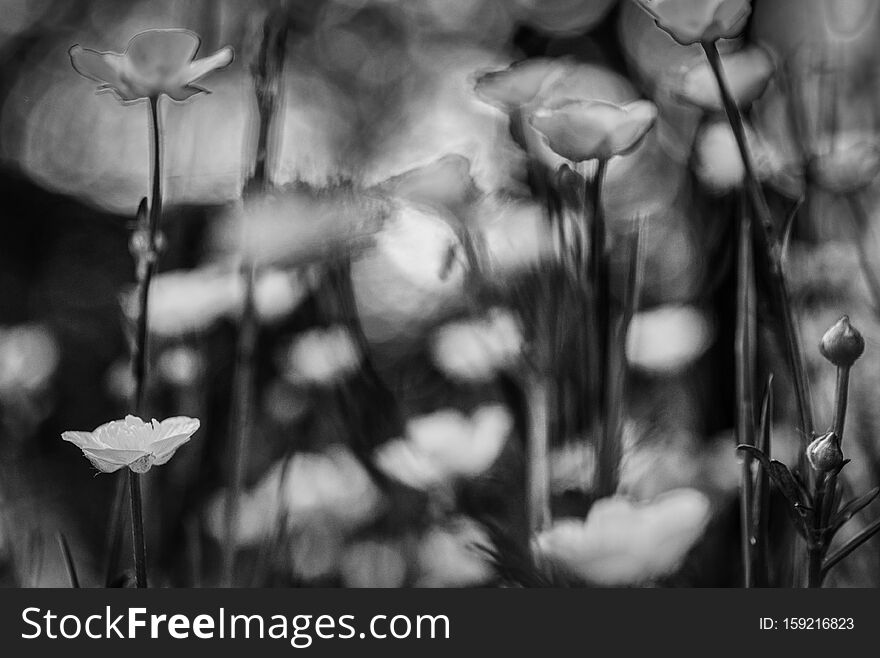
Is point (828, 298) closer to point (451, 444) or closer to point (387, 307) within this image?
point (451, 444)

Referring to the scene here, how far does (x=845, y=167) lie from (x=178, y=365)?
1.70 ft

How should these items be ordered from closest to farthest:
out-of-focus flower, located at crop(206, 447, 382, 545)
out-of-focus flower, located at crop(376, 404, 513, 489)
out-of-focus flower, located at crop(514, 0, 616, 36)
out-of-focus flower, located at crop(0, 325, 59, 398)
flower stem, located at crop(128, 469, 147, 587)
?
flower stem, located at crop(128, 469, 147, 587), out-of-focus flower, located at crop(376, 404, 513, 489), out-of-focus flower, located at crop(206, 447, 382, 545), out-of-focus flower, located at crop(0, 325, 59, 398), out-of-focus flower, located at crop(514, 0, 616, 36)

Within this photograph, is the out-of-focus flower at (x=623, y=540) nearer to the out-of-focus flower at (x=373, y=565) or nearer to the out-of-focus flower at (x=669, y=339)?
the out-of-focus flower at (x=373, y=565)

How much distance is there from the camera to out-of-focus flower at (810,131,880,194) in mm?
516

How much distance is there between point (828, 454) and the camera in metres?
0.25

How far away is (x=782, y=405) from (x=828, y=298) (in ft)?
0.44

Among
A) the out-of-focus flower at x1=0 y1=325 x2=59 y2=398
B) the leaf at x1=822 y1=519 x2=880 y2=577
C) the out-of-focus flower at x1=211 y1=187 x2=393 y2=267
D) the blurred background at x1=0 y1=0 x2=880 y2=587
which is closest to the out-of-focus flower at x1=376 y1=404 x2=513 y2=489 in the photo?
the blurred background at x1=0 y1=0 x2=880 y2=587

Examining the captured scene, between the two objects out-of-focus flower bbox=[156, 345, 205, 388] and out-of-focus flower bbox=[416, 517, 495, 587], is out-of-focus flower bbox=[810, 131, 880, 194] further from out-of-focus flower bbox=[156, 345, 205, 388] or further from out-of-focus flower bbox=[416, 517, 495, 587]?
out-of-focus flower bbox=[156, 345, 205, 388]

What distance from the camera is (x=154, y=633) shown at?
352mm

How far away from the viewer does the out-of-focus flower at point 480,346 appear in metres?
0.50

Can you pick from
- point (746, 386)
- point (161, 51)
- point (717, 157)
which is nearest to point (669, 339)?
point (717, 157)

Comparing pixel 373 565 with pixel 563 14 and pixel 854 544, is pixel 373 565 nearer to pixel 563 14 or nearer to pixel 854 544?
pixel 854 544

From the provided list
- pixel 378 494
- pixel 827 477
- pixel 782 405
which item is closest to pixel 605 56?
pixel 782 405

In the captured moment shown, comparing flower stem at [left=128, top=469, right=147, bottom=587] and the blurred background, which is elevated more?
the blurred background
